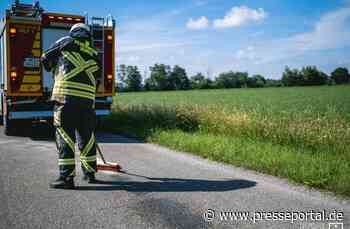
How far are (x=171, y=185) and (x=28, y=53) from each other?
6574mm

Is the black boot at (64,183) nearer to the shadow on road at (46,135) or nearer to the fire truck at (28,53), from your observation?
the shadow on road at (46,135)

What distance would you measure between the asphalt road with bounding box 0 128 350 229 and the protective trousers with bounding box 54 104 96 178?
0.30 m

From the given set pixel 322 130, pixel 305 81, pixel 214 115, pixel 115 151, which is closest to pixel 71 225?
pixel 115 151

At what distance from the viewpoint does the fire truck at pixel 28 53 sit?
32.4 ft

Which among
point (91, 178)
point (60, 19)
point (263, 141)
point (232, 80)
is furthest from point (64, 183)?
point (232, 80)

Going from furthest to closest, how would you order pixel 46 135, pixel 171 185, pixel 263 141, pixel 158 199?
1. pixel 46 135
2. pixel 263 141
3. pixel 171 185
4. pixel 158 199

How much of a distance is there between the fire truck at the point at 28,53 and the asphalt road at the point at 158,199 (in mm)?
3620

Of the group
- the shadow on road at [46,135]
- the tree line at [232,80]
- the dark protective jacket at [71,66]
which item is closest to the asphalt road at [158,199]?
the dark protective jacket at [71,66]

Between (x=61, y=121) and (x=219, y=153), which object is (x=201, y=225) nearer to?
(x=61, y=121)

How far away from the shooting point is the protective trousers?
5.09 metres

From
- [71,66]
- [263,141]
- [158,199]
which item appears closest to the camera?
[158,199]

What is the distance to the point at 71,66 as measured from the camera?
5.17 m

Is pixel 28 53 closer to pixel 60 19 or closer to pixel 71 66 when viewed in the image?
pixel 60 19

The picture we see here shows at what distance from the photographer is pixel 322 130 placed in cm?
787
